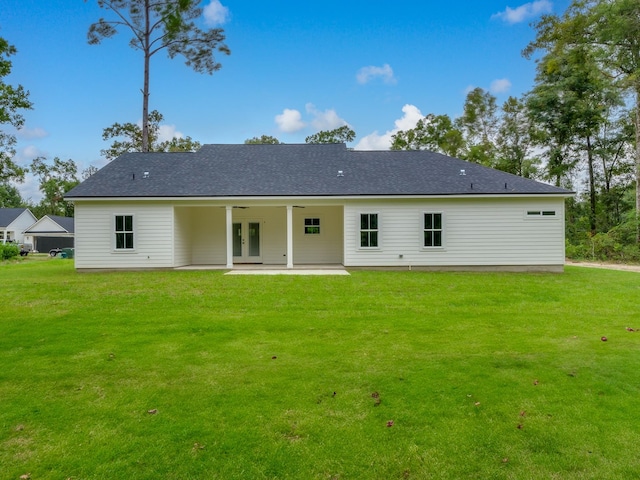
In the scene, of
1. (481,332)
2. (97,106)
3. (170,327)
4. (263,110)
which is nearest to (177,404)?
(170,327)

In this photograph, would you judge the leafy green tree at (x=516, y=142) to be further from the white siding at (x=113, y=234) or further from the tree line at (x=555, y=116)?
the white siding at (x=113, y=234)

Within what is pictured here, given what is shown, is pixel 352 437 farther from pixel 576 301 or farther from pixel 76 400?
pixel 576 301

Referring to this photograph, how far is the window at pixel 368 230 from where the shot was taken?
13.8 meters

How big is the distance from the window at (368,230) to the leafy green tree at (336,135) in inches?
941

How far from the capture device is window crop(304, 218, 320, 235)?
16750 mm

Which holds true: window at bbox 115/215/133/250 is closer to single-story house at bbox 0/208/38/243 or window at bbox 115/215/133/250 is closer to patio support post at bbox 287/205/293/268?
patio support post at bbox 287/205/293/268

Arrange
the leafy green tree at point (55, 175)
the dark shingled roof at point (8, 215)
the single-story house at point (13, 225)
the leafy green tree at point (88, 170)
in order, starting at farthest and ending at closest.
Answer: the leafy green tree at point (55, 175), the leafy green tree at point (88, 170), the dark shingled roof at point (8, 215), the single-story house at point (13, 225)

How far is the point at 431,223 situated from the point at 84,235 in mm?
12013

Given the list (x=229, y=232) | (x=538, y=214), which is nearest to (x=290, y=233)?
(x=229, y=232)

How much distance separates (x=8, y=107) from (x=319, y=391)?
20.3m

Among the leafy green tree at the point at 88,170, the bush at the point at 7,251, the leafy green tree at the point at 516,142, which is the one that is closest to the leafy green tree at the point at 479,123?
the leafy green tree at the point at 516,142

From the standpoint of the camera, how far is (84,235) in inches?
542

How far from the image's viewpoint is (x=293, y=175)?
599 inches

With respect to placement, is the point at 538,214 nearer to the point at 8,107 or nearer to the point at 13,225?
the point at 8,107
